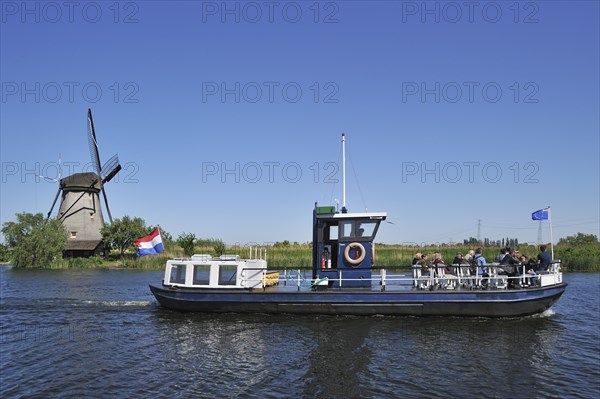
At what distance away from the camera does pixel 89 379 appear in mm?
12539

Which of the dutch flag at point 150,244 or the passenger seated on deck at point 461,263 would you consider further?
the dutch flag at point 150,244

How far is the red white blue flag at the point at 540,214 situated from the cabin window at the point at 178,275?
16.8 metres

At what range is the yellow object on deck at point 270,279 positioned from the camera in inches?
838

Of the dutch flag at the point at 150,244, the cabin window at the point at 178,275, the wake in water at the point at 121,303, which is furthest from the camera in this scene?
the wake in water at the point at 121,303

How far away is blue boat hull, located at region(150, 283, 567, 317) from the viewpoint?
61.8ft

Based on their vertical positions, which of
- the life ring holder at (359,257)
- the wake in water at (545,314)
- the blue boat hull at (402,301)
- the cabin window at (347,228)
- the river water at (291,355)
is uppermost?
the cabin window at (347,228)

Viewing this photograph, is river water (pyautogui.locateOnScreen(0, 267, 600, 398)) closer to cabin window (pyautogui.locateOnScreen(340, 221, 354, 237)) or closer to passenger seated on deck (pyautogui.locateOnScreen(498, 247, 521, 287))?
passenger seated on deck (pyautogui.locateOnScreen(498, 247, 521, 287))

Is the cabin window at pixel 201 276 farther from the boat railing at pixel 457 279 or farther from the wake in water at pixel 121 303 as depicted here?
the wake in water at pixel 121 303

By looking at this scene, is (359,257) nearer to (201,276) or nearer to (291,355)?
(291,355)

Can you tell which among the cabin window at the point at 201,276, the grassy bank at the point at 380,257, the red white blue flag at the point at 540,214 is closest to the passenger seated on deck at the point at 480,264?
the red white blue flag at the point at 540,214

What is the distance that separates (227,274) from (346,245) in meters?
5.68

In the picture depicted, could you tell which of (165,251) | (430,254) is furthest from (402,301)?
(165,251)

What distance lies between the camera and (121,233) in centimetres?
6241

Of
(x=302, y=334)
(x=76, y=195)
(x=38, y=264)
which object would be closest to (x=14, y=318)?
(x=302, y=334)
